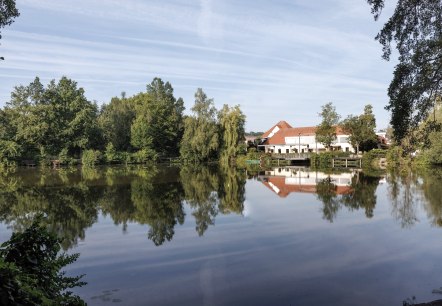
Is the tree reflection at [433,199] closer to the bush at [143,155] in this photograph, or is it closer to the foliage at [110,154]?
the bush at [143,155]

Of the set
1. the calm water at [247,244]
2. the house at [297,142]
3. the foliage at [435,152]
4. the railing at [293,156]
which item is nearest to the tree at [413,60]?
the calm water at [247,244]

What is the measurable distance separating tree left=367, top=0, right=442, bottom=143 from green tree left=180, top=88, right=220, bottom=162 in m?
50.5

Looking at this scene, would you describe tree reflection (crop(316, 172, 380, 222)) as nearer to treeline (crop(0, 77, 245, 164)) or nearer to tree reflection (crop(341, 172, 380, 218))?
tree reflection (crop(341, 172, 380, 218))

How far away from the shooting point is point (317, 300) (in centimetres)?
829

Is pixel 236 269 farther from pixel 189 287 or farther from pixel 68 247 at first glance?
pixel 68 247

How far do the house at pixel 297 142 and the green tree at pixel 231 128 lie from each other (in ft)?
45.3

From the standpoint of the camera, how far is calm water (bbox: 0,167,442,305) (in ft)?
29.1

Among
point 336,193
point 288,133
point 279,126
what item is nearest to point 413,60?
point 336,193

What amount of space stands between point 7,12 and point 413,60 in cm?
1081

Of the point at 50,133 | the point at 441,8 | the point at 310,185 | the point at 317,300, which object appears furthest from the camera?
the point at 50,133

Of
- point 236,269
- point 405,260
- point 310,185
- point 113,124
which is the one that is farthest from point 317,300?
point 113,124

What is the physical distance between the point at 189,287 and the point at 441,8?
8.49 m

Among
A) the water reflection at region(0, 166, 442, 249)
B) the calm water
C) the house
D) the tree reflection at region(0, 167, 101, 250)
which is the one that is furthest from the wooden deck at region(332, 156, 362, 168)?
the tree reflection at region(0, 167, 101, 250)

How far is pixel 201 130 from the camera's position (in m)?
60.9
